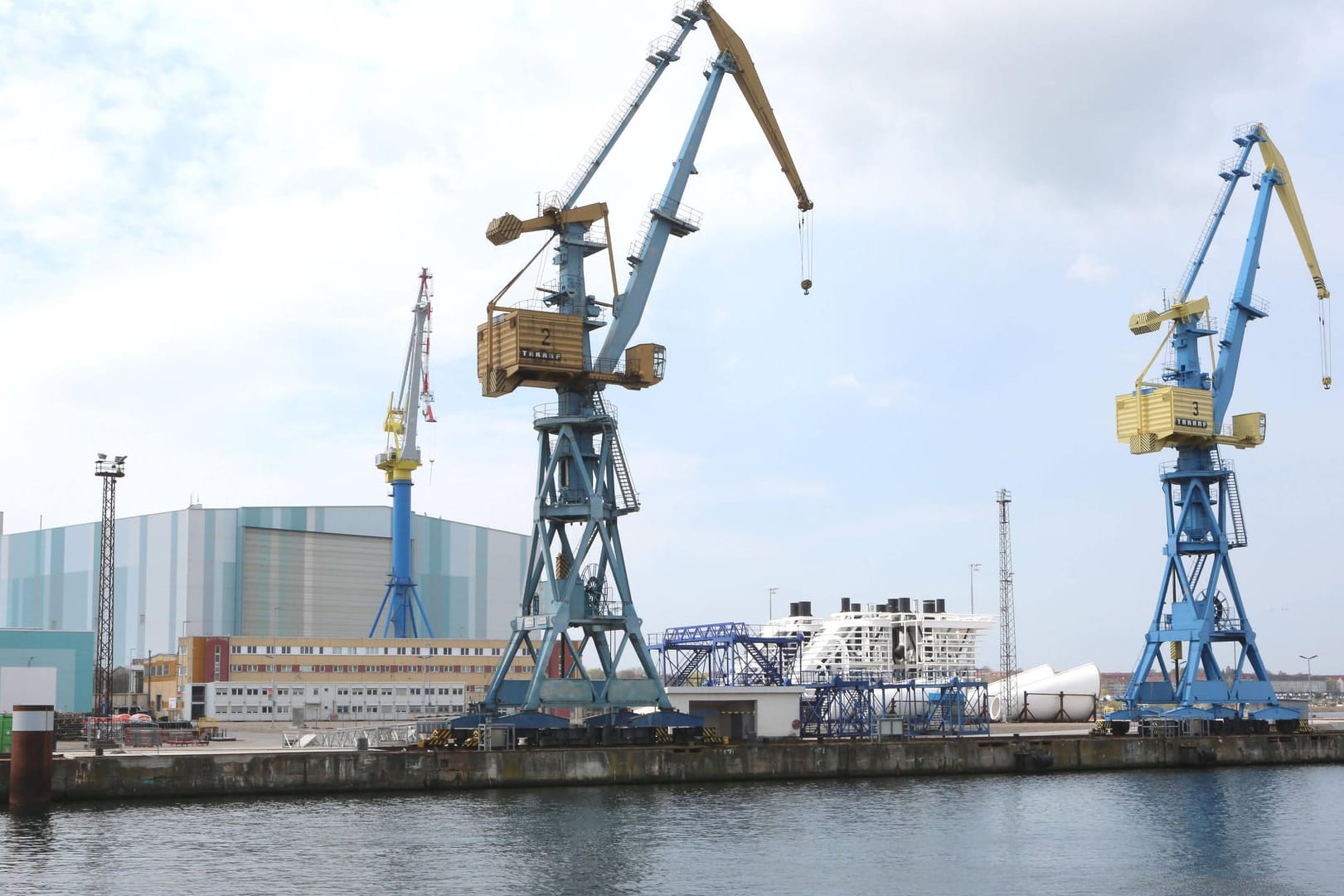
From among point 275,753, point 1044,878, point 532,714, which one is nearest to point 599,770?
point 532,714

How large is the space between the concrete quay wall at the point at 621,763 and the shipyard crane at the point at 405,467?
52466 mm

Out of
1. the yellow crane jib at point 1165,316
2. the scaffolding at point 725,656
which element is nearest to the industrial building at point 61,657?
the scaffolding at point 725,656

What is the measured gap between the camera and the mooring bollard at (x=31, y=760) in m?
45.6

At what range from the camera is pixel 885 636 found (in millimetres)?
104875

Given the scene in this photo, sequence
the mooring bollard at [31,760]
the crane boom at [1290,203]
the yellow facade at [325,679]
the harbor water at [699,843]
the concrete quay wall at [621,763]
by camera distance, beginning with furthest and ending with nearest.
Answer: the yellow facade at [325,679] → the crane boom at [1290,203] → the concrete quay wall at [621,763] → the mooring bollard at [31,760] → the harbor water at [699,843]

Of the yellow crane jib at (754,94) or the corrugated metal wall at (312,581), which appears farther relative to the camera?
the corrugated metal wall at (312,581)

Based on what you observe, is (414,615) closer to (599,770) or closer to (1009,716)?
(1009,716)

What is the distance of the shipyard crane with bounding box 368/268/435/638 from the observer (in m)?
106

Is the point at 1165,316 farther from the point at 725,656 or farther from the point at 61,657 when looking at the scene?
the point at 61,657

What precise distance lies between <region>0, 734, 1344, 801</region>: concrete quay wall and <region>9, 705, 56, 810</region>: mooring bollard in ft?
4.21

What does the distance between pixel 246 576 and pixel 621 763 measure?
220 feet

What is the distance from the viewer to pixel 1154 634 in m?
70.7

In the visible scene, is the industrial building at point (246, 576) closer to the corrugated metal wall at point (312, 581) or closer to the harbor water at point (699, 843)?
the corrugated metal wall at point (312, 581)

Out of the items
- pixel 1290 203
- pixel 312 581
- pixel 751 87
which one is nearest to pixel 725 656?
pixel 751 87
